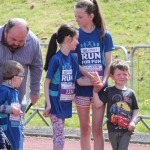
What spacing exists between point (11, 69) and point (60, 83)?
28.3 inches

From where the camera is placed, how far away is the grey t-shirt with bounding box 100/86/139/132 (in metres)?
6.96

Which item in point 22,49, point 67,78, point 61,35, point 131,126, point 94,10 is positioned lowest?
point 131,126

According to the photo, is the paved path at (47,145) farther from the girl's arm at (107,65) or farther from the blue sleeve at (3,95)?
the blue sleeve at (3,95)

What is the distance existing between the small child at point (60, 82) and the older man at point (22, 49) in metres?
0.19

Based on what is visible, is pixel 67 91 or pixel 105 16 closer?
pixel 67 91

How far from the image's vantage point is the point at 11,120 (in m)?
6.54

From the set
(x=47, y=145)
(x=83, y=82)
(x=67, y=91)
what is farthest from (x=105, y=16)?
(x=67, y=91)

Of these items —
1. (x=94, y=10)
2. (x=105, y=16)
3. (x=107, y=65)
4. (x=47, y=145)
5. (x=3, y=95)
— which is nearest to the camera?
(x=3, y=95)

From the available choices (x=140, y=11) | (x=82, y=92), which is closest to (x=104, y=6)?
(x=140, y=11)

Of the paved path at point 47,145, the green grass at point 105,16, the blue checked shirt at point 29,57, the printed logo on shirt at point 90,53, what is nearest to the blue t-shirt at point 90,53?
the printed logo on shirt at point 90,53

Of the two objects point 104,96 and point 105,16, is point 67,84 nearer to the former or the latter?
point 104,96

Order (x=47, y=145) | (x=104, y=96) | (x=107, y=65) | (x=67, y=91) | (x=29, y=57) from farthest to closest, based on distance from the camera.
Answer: (x=47, y=145)
(x=107, y=65)
(x=104, y=96)
(x=67, y=91)
(x=29, y=57)

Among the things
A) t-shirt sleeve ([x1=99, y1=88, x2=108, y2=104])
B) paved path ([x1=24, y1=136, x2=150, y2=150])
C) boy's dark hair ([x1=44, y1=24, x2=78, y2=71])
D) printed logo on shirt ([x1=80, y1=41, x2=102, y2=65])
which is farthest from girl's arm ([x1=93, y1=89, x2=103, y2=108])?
paved path ([x1=24, y1=136, x2=150, y2=150])

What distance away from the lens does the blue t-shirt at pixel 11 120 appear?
6.47 m
